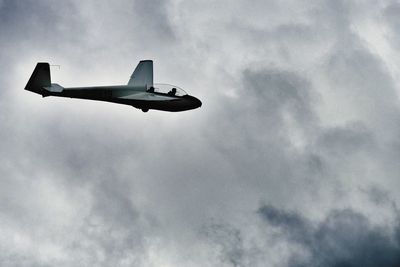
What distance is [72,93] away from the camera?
86.8m

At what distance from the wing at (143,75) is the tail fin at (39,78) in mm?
17251

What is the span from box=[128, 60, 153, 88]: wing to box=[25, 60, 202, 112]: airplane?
717 cm

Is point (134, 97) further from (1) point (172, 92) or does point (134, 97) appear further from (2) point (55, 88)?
(2) point (55, 88)

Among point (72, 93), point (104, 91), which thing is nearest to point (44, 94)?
point (72, 93)

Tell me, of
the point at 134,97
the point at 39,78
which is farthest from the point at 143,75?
the point at 39,78

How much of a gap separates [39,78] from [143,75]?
2175 centimetres

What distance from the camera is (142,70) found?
10000 centimetres

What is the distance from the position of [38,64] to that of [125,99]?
51.9 feet

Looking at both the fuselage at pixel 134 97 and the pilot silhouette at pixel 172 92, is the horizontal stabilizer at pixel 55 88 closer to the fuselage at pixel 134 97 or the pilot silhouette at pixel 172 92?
the fuselage at pixel 134 97

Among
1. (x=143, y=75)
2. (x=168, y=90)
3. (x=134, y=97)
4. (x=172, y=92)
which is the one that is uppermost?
(x=143, y=75)

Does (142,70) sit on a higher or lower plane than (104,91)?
higher

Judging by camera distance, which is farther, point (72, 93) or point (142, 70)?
point (142, 70)

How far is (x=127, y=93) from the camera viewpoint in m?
87.2

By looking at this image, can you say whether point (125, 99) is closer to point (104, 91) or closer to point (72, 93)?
point (104, 91)
